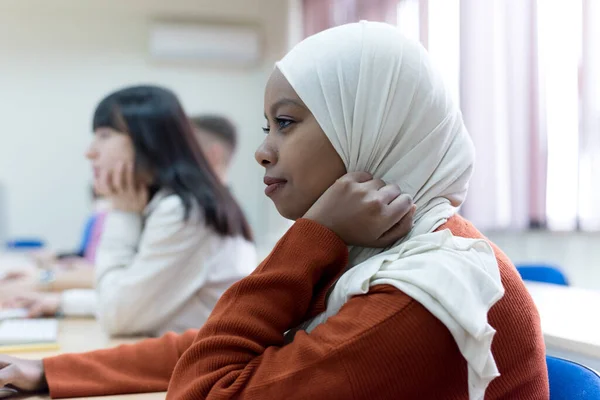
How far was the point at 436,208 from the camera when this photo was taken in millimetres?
885

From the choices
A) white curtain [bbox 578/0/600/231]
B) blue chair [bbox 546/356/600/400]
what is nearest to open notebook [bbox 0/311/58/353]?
blue chair [bbox 546/356/600/400]

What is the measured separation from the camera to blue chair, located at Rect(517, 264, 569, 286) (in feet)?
7.00

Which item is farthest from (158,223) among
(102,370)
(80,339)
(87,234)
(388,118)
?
(87,234)

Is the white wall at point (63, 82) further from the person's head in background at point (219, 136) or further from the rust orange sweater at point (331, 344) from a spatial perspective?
the rust orange sweater at point (331, 344)

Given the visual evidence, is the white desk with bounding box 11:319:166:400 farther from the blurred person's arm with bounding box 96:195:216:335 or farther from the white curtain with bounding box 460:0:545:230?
the white curtain with bounding box 460:0:545:230

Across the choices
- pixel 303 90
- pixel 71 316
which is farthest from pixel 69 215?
pixel 303 90

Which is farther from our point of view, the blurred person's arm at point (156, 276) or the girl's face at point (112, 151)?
the girl's face at point (112, 151)

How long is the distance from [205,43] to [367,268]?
4768mm

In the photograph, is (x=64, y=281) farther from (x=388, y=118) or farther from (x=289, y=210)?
(x=388, y=118)

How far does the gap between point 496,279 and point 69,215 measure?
494cm

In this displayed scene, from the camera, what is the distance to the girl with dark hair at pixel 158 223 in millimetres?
1608

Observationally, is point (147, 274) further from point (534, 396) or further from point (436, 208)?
point (534, 396)

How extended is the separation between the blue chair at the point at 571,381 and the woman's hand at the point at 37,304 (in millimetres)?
1423

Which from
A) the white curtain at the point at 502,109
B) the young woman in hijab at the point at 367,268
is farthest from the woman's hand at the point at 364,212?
the white curtain at the point at 502,109
